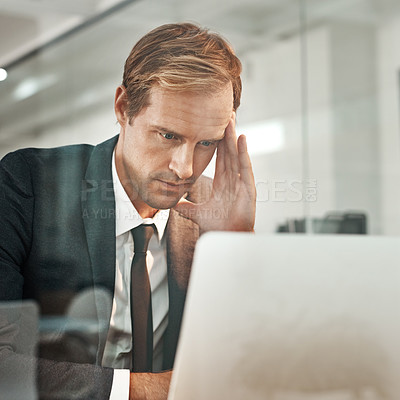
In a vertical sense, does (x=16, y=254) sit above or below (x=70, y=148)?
below

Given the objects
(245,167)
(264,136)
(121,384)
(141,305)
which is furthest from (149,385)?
(264,136)

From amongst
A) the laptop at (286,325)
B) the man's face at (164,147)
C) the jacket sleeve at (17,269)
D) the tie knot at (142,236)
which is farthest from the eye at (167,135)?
the laptop at (286,325)

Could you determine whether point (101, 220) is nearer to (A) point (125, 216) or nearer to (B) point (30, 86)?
(A) point (125, 216)

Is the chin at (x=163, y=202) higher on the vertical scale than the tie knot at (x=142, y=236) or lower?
higher

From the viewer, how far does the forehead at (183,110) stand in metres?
1.43

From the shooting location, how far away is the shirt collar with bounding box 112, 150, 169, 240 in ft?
4.72

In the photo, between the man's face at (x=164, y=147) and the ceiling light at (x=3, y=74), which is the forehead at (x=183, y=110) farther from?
the ceiling light at (x=3, y=74)

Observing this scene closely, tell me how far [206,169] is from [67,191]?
1.09ft

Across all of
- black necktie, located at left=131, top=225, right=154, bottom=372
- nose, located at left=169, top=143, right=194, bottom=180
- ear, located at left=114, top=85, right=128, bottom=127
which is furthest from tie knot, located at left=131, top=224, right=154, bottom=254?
ear, located at left=114, top=85, right=128, bottom=127

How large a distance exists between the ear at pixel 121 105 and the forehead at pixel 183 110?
5 centimetres

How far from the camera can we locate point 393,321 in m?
0.94

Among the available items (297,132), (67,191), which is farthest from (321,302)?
(297,132)

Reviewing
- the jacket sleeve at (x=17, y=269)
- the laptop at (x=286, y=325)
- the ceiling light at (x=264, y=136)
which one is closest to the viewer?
the laptop at (x=286, y=325)

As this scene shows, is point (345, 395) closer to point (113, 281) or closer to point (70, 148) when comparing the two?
point (113, 281)
